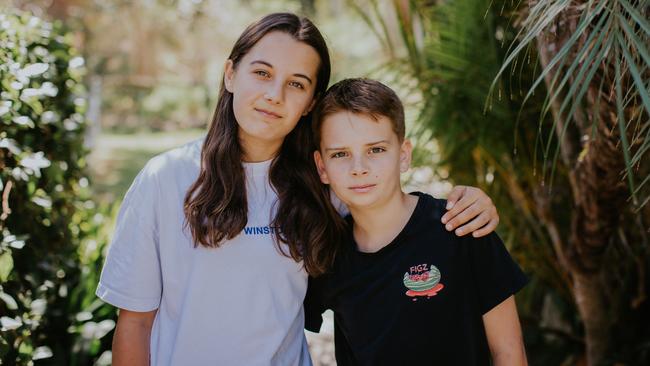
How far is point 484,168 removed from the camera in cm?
406

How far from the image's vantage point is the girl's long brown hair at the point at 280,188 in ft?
7.21

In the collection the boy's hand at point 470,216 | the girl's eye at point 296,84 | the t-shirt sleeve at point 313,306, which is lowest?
the t-shirt sleeve at point 313,306

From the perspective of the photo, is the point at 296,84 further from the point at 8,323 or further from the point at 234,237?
the point at 8,323

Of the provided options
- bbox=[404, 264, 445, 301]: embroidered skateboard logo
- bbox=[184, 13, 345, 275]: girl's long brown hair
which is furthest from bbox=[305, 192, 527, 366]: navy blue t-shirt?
bbox=[184, 13, 345, 275]: girl's long brown hair

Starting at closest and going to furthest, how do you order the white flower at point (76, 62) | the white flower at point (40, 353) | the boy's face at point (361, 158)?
the boy's face at point (361, 158), the white flower at point (40, 353), the white flower at point (76, 62)

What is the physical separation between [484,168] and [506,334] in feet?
6.69

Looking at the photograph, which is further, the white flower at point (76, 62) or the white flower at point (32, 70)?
the white flower at point (76, 62)

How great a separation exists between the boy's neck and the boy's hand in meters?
0.15

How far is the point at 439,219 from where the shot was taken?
7.27 ft

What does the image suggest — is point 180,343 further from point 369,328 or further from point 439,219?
point 439,219

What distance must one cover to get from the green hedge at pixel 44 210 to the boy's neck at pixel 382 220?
1.24m

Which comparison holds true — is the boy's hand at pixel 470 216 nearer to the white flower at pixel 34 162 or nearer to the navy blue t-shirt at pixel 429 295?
the navy blue t-shirt at pixel 429 295

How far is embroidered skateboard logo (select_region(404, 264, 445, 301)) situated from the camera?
7.04 feet

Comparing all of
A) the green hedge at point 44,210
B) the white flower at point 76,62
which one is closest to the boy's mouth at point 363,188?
the green hedge at point 44,210
